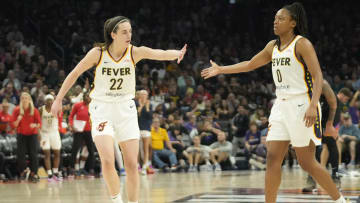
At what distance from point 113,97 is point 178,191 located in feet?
12.7

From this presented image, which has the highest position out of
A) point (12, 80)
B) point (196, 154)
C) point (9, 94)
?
point (12, 80)

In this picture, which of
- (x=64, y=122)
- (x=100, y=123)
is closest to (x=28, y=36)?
(x=64, y=122)

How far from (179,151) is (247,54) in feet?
23.9

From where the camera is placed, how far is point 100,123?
5.84 m

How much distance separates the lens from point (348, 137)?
51.0 ft

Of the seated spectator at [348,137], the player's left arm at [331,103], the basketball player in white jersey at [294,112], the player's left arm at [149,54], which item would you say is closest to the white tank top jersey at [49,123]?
the seated spectator at [348,137]

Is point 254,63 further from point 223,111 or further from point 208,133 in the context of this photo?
point 223,111

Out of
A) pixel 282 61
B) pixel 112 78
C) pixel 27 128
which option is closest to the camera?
pixel 282 61

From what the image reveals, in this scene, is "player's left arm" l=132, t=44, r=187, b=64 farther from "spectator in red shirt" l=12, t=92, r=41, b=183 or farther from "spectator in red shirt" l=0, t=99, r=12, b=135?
"spectator in red shirt" l=0, t=99, r=12, b=135

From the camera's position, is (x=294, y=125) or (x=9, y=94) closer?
(x=294, y=125)

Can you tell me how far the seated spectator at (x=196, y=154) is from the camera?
15688mm

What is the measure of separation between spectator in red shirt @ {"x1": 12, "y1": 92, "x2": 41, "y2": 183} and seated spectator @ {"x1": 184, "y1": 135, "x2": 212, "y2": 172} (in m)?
4.50

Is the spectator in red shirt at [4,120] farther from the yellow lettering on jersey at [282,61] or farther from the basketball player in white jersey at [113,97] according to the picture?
the yellow lettering on jersey at [282,61]

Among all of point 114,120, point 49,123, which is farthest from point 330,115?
point 49,123
